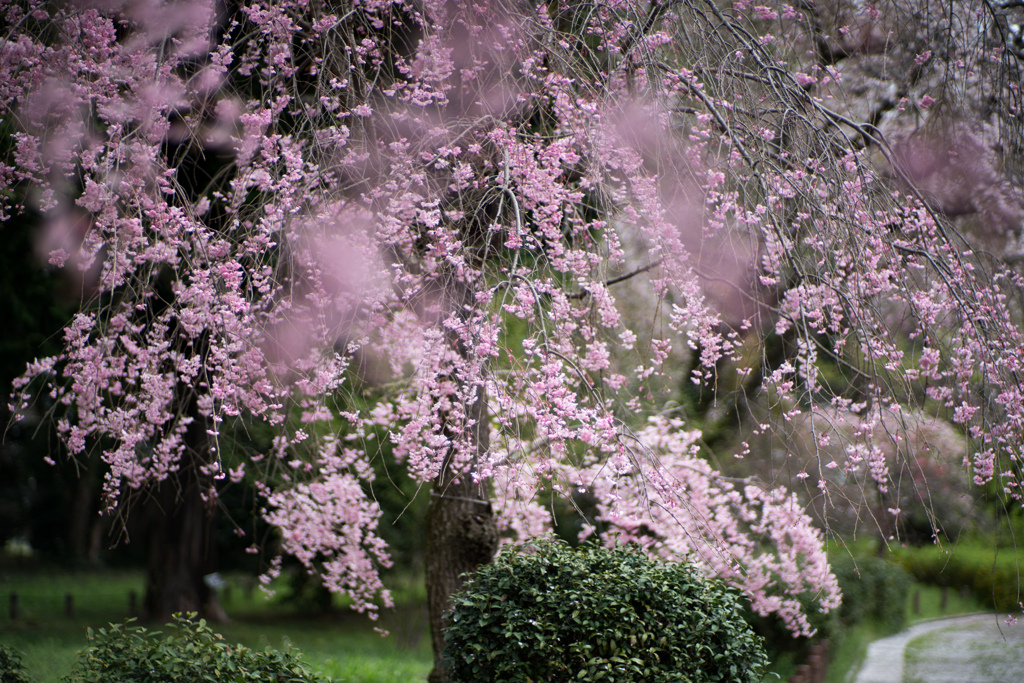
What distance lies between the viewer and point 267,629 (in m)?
12.8

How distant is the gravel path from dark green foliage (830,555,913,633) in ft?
1.23

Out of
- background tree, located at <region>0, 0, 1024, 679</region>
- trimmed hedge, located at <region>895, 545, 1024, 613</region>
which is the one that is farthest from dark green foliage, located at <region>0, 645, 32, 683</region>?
trimmed hedge, located at <region>895, 545, 1024, 613</region>

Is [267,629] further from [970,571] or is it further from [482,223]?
[970,571]

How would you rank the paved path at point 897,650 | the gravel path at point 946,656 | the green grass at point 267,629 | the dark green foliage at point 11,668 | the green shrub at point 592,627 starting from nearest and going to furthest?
the green shrub at point 592,627 < the dark green foliage at point 11,668 < the green grass at point 267,629 < the paved path at point 897,650 < the gravel path at point 946,656

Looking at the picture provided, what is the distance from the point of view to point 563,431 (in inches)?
132

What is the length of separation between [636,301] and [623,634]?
608 centimetres

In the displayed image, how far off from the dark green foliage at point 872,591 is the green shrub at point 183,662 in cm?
847

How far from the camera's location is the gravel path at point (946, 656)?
891cm

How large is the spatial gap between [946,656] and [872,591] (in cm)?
137

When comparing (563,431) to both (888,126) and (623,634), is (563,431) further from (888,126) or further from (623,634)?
(888,126)

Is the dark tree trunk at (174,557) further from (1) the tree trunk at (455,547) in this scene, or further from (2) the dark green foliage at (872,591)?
(2) the dark green foliage at (872,591)

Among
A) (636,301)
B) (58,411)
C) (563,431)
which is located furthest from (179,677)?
(58,411)

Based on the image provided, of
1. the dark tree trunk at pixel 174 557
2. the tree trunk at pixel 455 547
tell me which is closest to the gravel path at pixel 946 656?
the tree trunk at pixel 455 547

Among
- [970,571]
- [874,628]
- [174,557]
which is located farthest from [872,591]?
[174,557]
